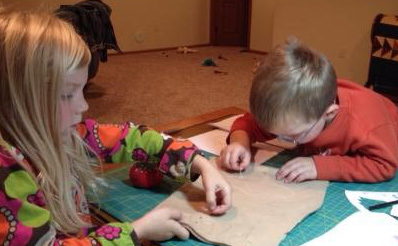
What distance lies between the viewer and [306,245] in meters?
0.66

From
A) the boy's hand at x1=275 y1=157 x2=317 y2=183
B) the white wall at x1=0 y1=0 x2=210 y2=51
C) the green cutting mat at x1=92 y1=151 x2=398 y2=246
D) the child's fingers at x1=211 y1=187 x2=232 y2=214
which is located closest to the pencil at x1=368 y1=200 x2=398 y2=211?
the green cutting mat at x1=92 y1=151 x2=398 y2=246

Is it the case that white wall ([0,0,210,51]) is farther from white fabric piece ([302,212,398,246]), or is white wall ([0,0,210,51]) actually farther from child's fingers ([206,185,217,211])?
white fabric piece ([302,212,398,246])

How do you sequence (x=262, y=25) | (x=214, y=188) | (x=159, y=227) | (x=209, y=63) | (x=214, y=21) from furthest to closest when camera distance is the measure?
(x=214, y=21), (x=262, y=25), (x=209, y=63), (x=214, y=188), (x=159, y=227)

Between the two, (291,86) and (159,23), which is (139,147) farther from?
(159,23)

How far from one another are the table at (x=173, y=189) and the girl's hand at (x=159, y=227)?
15mm

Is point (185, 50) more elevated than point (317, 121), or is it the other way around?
point (317, 121)

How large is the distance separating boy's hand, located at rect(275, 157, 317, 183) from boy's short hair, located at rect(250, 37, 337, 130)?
4.0 inches

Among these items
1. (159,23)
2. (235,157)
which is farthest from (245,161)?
(159,23)

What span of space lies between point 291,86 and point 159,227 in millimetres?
364

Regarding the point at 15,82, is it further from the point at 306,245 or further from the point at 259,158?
the point at 259,158

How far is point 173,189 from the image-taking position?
0.86 meters

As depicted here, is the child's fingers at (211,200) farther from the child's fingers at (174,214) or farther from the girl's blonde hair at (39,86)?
the girl's blonde hair at (39,86)

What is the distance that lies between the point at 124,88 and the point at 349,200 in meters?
2.83

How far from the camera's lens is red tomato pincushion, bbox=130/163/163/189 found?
851mm
